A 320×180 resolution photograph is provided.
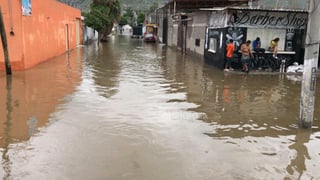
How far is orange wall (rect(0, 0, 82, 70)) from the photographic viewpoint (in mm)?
15867

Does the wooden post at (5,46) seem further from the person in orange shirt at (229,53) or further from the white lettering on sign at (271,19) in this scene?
the white lettering on sign at (271,19)

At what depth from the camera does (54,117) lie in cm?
870

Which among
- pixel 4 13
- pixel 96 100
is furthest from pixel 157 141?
pixel 4 13

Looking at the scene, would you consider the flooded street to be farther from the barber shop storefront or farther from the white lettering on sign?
the white lettering on sign

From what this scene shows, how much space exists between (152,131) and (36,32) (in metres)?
13.2

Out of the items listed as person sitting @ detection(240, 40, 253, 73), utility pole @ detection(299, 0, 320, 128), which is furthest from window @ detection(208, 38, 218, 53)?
utility pole @ detection(299, 0, 320, 128)

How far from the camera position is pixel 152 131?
25.2ft

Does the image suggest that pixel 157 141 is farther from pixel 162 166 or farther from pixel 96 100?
pixel 96 100

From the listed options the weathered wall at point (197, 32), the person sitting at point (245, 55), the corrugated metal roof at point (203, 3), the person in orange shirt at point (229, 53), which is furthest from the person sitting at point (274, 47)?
the corrugated metal roof at point (203, 3)

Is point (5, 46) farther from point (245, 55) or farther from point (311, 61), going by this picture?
point (311, 61)

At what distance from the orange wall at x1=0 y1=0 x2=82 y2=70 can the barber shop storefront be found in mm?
9251

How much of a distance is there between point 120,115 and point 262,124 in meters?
3.37

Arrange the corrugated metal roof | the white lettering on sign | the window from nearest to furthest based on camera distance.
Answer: the white lettering on sign, the window, the corrugated metal roof

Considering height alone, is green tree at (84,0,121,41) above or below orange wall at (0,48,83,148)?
above
